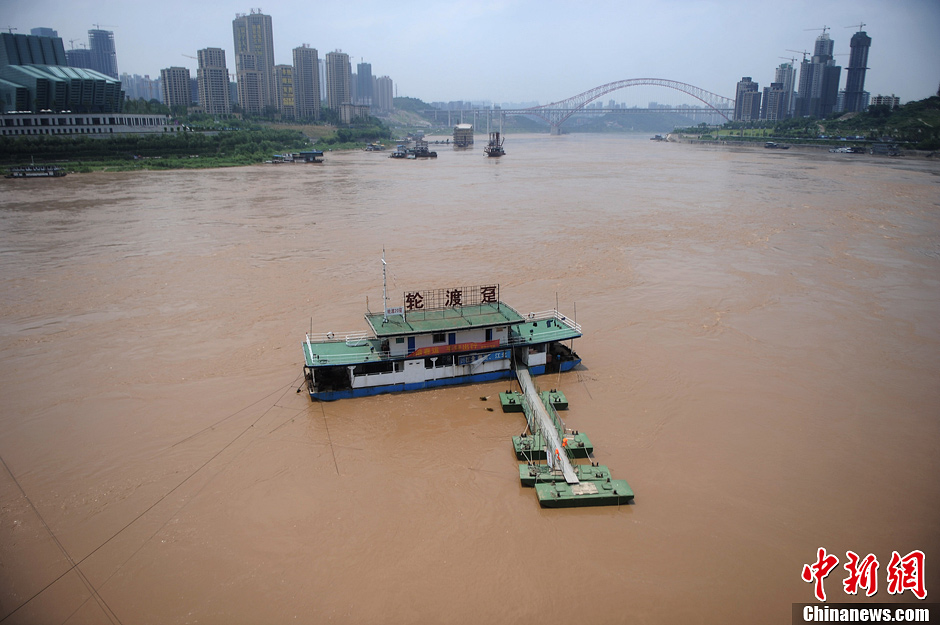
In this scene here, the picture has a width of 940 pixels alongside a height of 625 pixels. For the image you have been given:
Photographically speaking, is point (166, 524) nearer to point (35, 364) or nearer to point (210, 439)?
point (210, 439)

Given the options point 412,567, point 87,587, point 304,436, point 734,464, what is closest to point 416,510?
point 412,567

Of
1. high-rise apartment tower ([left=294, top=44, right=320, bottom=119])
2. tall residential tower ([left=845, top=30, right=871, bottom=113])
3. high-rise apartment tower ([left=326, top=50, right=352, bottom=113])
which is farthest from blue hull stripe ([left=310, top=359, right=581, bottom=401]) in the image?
high-rise apartment tower ([left=326, top=50, right=352, bottom=113])

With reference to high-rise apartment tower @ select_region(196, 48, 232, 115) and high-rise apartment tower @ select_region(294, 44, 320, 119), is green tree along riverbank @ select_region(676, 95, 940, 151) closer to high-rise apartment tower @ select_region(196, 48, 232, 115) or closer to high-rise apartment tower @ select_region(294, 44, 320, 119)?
high-rise apartment tower @ select_region(294, 44, 320, 119)

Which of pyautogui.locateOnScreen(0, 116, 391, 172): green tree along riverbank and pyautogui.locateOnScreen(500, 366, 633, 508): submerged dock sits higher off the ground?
pyautogui.locateOnScreen(0, 116, 391, 172): green tree along riverbank

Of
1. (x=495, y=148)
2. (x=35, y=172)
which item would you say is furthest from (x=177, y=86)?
(x=35, y=172)

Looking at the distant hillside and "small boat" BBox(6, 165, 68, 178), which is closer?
"small boat" BBox(6, 165, 68, 178)
